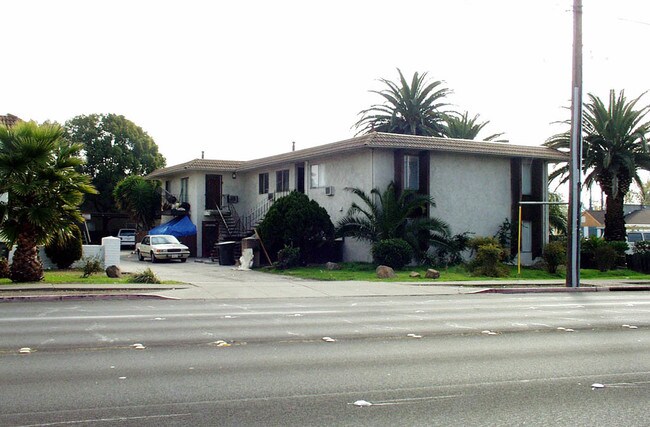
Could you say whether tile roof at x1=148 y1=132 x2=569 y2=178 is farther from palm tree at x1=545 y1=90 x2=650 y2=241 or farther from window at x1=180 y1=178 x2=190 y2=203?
window at x1=180 y1=178 x2=190 y2=203

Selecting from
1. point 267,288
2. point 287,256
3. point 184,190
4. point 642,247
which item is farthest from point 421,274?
point 184,190

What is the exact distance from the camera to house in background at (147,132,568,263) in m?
31.8

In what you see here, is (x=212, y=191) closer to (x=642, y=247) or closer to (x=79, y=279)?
(x=79, y=279)

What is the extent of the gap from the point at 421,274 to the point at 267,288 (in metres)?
7.78

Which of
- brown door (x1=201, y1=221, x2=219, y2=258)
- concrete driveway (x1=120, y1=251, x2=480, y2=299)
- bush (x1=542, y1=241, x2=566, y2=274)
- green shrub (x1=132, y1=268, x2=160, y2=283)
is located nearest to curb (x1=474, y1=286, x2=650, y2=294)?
concrete driveway (x1=120, y1=251, x2=480, y2=299)

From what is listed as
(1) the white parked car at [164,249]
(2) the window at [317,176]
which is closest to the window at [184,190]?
(1) the white parked car at [164,249]

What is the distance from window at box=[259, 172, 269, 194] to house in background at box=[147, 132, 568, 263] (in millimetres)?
552

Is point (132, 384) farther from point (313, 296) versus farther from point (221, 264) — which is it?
point (221, 264)

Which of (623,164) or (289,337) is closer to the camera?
(289,337)

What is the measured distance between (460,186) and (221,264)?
12.3 m

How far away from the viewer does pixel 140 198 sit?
169 ft

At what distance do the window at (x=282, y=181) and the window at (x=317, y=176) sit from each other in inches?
97.6

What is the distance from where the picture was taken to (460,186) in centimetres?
3359

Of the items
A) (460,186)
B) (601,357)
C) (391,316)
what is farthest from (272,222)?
(601,357)
